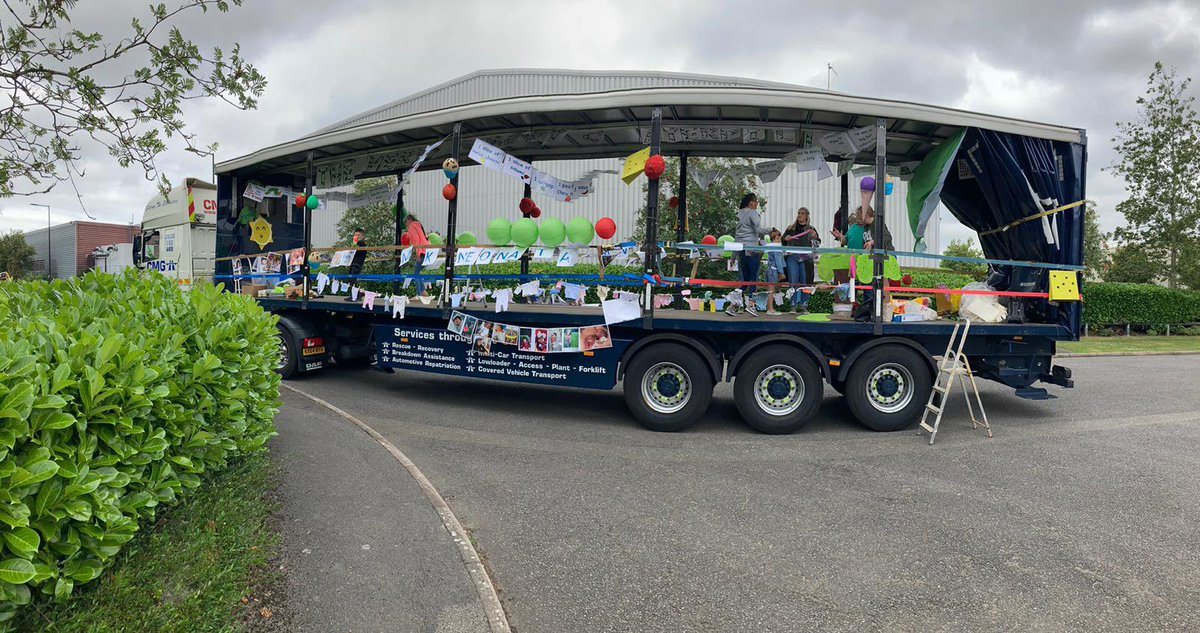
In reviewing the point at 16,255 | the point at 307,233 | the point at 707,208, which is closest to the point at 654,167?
the point at 307,233

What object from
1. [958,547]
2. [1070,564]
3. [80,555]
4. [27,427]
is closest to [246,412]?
[80,555]

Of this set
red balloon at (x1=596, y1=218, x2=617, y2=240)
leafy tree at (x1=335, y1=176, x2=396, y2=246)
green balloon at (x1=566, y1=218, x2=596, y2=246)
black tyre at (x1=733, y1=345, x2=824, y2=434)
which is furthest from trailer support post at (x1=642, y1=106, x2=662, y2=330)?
leafy tree at (x1=335, y1=176, x2=396, y2=246)

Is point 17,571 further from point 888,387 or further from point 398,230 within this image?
point 398,230

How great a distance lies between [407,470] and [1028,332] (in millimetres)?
6301

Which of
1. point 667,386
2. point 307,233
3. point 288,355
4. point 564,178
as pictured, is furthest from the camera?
point 564,178

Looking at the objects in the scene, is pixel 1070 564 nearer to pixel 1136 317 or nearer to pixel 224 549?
pixel 224 549

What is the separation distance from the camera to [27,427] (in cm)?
237

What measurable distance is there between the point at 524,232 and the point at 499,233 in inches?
12.6

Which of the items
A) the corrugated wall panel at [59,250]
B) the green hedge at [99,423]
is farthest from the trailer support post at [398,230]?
the corrugated wall panel at [59,250]

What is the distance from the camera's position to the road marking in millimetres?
3092

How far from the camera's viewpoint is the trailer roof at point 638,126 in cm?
689

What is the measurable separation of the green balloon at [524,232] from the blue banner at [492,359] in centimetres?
143

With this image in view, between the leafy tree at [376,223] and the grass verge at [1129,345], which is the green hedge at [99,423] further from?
the grass verge at [1129,345]

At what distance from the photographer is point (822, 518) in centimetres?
450
